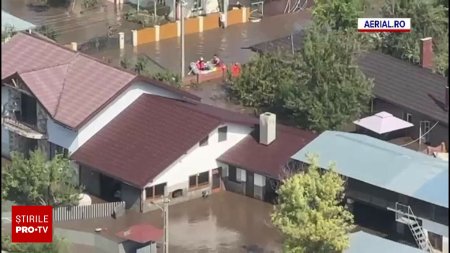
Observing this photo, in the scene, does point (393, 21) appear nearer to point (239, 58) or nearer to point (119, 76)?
point (239, 58)

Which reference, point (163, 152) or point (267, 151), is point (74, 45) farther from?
point (267, 151)

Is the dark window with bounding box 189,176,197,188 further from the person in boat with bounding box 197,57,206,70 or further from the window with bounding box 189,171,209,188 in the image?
the person in boat with bounding box 197,57,206,70

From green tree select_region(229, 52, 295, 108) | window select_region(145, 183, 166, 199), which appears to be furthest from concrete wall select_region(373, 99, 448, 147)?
window select_region(145, 183, 166, 199)

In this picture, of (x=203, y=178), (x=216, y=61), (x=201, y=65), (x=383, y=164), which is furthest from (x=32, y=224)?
(x=216, y=61)

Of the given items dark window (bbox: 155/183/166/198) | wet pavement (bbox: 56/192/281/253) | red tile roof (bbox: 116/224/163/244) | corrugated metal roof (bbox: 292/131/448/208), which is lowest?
wet pavement (bbox: 56/192/281/253)

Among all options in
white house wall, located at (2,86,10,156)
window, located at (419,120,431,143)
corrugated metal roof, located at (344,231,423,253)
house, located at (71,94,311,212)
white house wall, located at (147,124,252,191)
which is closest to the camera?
corrugated metal roof, located at (344,231,423,253)

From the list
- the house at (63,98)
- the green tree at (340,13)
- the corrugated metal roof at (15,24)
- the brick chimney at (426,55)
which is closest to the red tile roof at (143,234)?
the house at (63,98)
